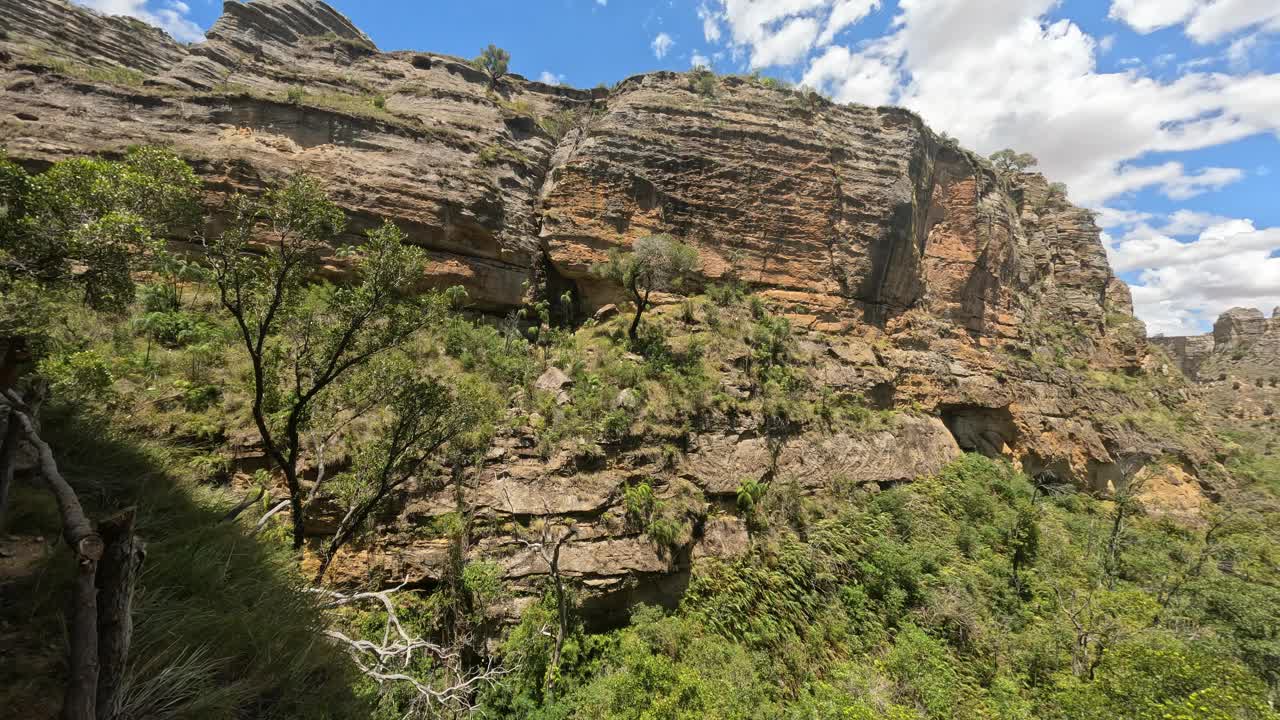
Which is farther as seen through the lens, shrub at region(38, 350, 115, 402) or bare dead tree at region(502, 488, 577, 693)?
bare dead tree at region(502, 488, 577, 693)

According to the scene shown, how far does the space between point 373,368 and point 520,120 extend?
2002 centimetres

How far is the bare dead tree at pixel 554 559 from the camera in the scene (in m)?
8.25

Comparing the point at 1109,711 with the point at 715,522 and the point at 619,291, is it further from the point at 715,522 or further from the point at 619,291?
the point at 619,291

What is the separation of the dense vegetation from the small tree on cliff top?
0.53 ft

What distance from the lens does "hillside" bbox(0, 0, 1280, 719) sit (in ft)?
26.8

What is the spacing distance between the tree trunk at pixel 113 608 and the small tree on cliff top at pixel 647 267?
14759mm

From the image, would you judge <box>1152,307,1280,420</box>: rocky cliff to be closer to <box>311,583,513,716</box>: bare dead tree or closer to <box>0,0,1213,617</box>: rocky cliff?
<box>0,0,1213,617</box>: rocky cliff

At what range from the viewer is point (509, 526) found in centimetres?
973

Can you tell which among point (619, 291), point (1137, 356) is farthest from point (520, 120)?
point (1137, 356)

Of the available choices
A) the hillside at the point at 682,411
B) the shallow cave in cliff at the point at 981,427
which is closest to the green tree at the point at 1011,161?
the hillside at the point at 682,411

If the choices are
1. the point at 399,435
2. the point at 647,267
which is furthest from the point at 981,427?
the point at 399,435

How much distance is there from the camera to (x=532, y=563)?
9.33 meters

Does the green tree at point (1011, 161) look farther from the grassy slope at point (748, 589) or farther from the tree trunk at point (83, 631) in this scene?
the tree trunk at point (83, 631)

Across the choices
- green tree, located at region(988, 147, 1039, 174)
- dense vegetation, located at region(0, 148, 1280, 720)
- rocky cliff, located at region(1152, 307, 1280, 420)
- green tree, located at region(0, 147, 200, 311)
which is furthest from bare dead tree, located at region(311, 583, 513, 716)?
rocky cliff, located at region(1152, 307, 1280, 420)
